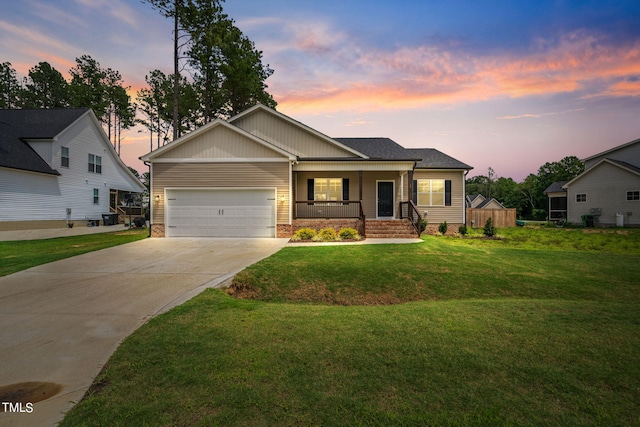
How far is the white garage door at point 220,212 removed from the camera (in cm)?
1443

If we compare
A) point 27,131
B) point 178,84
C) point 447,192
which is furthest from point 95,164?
point 447,192

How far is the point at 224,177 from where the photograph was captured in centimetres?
1442

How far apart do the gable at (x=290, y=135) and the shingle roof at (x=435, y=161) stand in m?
5.40

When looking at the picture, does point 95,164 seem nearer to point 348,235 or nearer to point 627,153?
point 348,235

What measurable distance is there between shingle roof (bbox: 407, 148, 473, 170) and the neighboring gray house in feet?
47.8

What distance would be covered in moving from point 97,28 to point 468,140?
2508 centimetres

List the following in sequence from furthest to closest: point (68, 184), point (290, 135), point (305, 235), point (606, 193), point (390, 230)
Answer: point (606, 193), point (68, 184), point (290, 135), point (390, 230), point (305, 235)

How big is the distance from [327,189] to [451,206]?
321 inches

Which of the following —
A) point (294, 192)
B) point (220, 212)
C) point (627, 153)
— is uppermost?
point (627, 153)

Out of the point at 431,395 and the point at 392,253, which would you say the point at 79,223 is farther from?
the point at 431,395

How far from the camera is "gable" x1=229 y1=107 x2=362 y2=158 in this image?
55.0 feet

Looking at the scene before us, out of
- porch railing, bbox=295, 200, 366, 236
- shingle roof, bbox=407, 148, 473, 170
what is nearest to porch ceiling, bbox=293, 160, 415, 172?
porch railing, bbox=295, 200, 366, 236

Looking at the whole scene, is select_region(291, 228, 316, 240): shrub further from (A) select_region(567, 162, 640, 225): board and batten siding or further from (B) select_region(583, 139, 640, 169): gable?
(B) select_region(583, 139, 640, 169): gable

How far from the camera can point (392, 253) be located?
9664 mm
